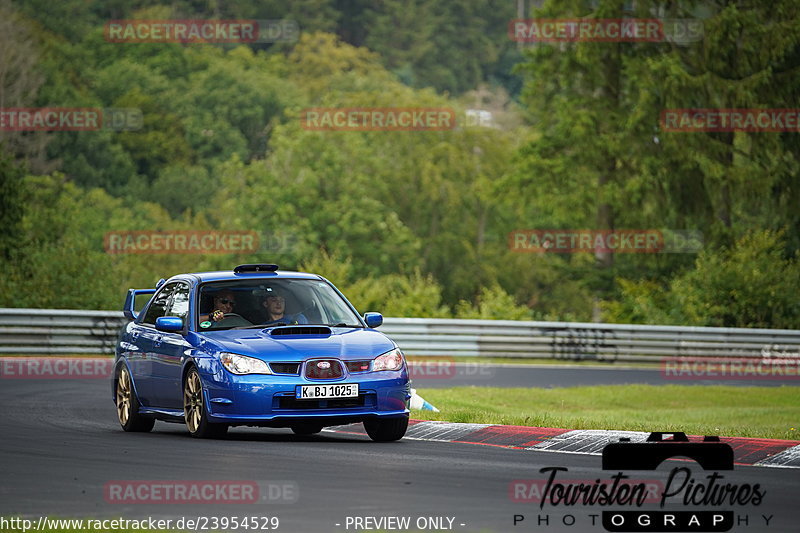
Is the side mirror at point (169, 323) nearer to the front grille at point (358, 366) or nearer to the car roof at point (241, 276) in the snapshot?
the car roof at point (241, 276)

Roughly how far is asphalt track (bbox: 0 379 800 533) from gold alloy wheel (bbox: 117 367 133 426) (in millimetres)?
188

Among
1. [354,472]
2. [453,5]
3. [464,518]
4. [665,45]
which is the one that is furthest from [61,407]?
[453,5]

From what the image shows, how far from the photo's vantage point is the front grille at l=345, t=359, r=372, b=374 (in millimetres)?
14125

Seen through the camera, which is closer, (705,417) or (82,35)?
(705,417)

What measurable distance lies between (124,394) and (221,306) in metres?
1.67

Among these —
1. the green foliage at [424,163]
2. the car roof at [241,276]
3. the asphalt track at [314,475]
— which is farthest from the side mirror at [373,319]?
the green foliage at [424,163]

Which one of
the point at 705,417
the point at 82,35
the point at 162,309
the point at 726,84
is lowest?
the point at 705,417

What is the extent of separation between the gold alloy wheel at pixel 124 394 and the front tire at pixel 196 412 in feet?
4.31

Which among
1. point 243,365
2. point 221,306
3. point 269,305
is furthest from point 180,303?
point 243,365

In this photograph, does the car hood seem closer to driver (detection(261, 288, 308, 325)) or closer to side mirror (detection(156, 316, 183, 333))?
side mirror (detection(156, 316, 183, 333))

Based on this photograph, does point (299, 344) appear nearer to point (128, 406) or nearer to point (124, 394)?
point (128, 406)

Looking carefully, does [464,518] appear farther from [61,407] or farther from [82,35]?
[82,35]

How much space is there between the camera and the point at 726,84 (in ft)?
167

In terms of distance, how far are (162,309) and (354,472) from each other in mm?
4906
